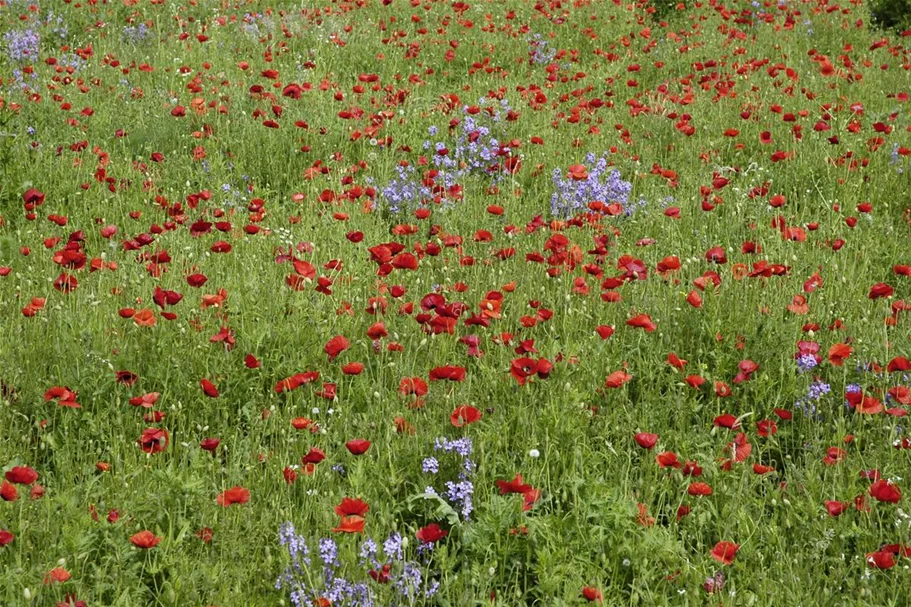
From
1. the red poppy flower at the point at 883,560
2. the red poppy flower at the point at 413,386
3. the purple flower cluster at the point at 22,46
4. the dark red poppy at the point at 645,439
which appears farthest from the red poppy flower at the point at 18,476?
the purple flower cluster at the point at 22,46

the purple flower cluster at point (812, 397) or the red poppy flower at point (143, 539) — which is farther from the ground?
the red poppy flower at point (143, 539)

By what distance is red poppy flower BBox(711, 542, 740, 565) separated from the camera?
245cm

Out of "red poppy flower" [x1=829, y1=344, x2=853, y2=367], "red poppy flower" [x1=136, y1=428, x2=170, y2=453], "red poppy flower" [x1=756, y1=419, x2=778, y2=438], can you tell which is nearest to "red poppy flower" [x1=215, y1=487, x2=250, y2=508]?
"red poppy flower" [x1=136, y1=428, x2=170, y2=453]

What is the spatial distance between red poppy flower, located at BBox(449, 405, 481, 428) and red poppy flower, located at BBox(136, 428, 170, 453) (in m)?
0.88

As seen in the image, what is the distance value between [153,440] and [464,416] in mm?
940

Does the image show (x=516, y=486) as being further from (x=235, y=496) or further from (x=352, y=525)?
(x=235, y=496)

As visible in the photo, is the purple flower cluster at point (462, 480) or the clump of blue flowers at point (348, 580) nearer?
the clump of blue flowers at point (348, 580)

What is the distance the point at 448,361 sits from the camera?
3.62m

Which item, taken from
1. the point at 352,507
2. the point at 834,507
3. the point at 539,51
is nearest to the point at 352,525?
the point at 352,507

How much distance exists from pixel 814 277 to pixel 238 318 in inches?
91.4

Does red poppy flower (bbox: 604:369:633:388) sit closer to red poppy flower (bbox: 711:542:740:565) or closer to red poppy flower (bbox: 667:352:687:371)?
red poppy flower (bbox: 667:352:687:371)

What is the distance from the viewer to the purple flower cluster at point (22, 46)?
7.92m

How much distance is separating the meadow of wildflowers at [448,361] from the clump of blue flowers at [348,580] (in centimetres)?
1

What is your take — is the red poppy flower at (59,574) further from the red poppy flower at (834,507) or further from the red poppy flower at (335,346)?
the red poppy flower at (834,507)
